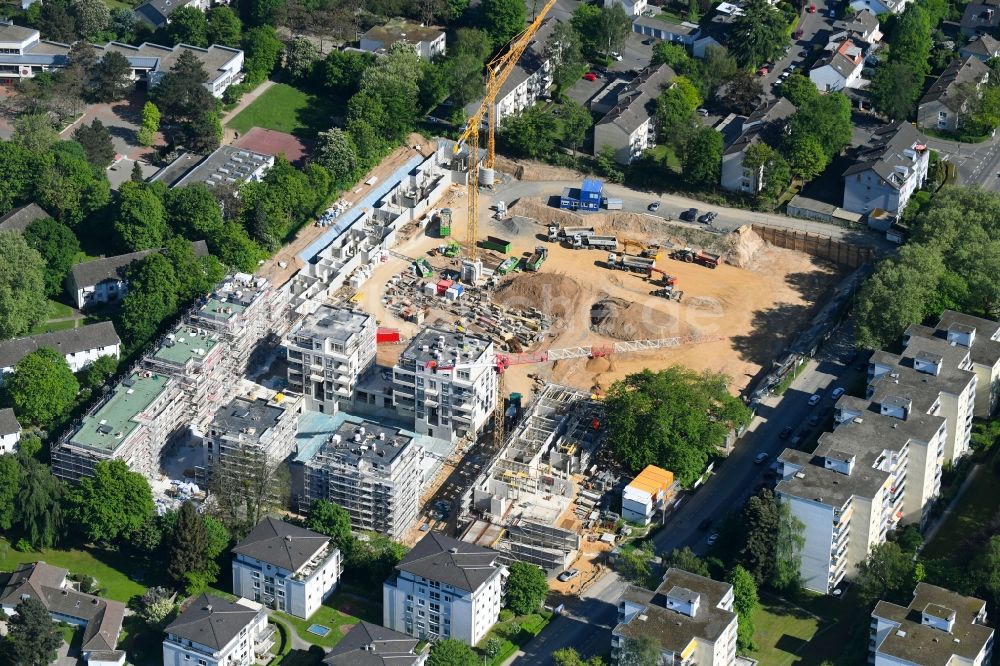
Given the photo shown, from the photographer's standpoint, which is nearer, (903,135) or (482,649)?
(482,649)

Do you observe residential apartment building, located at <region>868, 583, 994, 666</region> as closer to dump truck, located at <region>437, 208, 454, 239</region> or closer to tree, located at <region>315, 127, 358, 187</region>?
dump truck, located at <region>437, 208, 454, 239</region>

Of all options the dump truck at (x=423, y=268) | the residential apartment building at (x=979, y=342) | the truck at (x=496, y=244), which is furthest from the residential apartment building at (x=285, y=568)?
the residential apartment building at (x=979, y=342)

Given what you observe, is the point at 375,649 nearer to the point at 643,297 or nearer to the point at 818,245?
the point at 643,297

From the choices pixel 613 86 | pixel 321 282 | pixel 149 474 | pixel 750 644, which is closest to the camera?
pixel 750 644

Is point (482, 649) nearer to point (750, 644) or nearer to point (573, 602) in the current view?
point (573, 602)

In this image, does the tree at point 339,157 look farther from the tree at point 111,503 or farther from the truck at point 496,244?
the tree at point 111,503

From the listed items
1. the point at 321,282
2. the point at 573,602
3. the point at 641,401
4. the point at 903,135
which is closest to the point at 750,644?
the point at 573,602
